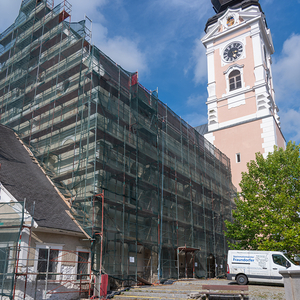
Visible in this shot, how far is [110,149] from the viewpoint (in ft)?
65.1

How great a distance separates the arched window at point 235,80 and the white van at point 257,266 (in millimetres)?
23747

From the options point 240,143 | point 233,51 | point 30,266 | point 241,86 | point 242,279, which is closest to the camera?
point 30,266

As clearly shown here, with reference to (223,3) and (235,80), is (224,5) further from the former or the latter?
(235,80)

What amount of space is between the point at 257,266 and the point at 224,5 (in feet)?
125

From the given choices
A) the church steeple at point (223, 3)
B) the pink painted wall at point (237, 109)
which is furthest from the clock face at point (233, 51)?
the church steeple at point (223, 3)

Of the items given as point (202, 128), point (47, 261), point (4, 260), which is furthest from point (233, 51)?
point (4, 260)

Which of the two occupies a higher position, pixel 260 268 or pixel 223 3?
pixel 223 3

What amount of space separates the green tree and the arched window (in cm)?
1350

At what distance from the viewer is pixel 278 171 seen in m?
24.6

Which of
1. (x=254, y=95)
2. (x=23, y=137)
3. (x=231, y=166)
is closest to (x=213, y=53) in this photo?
(x=254, y=95)

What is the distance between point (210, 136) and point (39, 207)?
25.9 meters

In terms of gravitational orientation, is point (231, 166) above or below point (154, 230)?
above

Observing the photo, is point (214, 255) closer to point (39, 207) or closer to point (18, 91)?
point (39, 207)

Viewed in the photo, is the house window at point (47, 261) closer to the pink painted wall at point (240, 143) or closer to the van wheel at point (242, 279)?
the van wheel at point (242, 279)
